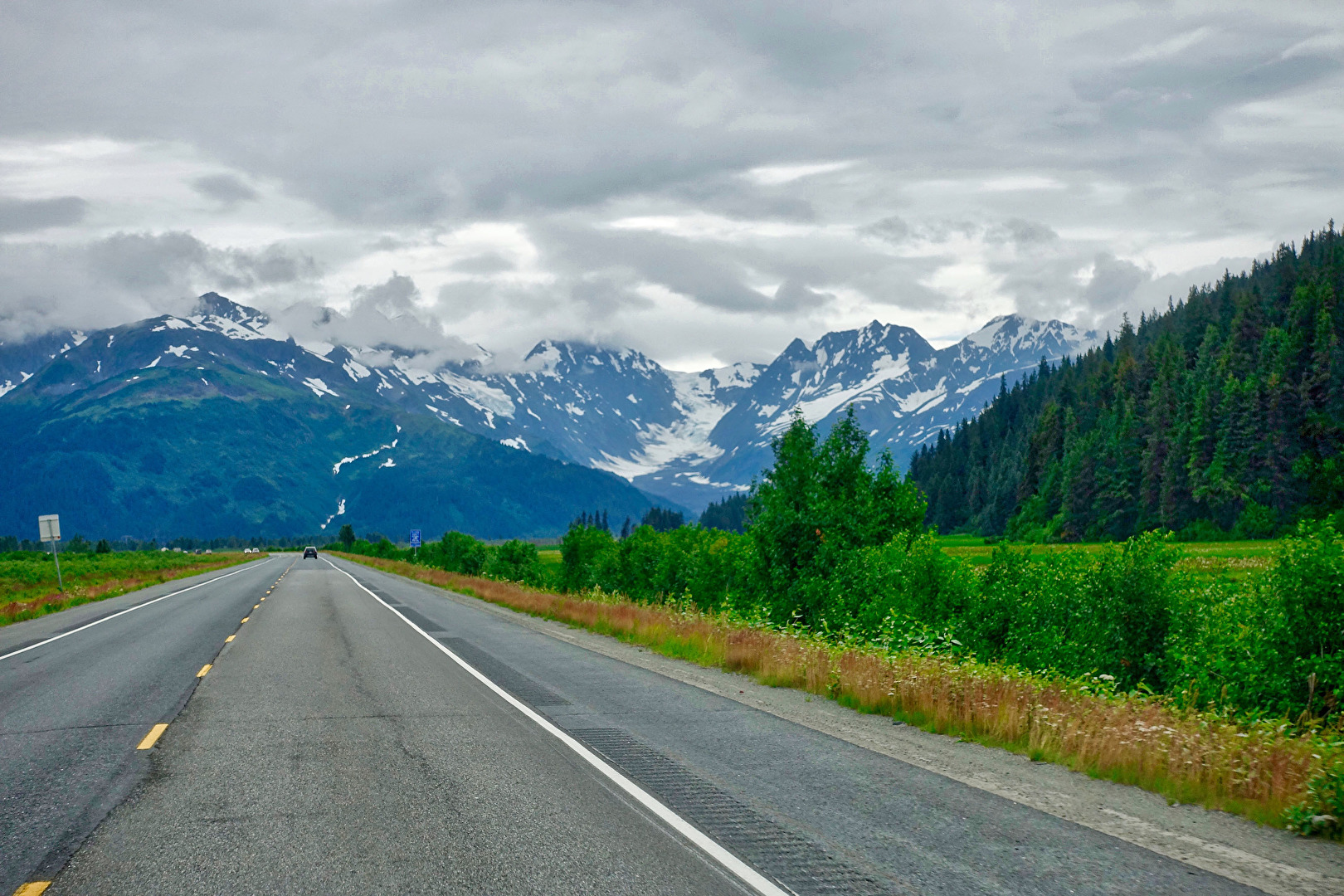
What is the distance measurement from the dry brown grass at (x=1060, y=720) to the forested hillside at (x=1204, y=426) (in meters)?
77.3

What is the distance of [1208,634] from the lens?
42.0 ft

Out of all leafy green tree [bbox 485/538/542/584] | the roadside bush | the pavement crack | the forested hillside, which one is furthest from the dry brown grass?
the forested hillside

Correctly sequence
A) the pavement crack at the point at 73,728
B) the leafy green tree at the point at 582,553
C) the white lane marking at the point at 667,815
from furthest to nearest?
the leafy green tree at the point at 582,553, the pavement crack at the point at 73,728, the white lane marking at the point at 667,815

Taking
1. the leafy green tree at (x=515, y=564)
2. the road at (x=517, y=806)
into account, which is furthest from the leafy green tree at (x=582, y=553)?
the road at (x=517, y=806)

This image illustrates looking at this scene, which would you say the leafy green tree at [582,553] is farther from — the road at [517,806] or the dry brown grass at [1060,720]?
the road at [517,806]

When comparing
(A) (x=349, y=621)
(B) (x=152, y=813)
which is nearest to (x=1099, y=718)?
(B) (x=152, y=813)

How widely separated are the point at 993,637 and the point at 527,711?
9.61 m

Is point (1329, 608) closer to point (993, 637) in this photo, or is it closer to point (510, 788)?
point (993, 637)

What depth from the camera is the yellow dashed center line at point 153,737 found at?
10309 millimetres

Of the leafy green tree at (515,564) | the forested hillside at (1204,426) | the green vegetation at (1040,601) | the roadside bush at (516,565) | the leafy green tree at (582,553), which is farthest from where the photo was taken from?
the forested hillside at (1204,426)

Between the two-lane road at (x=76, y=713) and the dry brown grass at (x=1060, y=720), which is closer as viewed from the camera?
the two-lane road at (x=76, y=713)

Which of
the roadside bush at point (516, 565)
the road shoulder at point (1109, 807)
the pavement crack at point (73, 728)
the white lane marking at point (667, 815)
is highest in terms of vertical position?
the pavement crack at point (73, 728)

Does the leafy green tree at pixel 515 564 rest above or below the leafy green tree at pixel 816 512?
below

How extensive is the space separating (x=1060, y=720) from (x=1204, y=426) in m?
101
